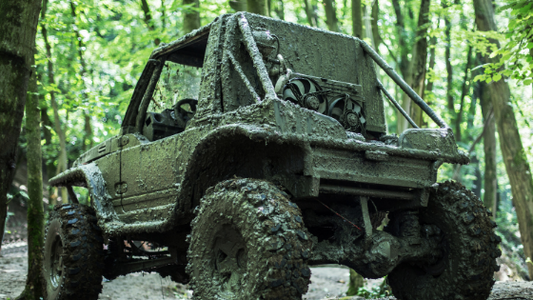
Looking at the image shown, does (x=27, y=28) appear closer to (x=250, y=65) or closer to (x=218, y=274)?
(x=250, y=65)

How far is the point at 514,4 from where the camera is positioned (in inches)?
209

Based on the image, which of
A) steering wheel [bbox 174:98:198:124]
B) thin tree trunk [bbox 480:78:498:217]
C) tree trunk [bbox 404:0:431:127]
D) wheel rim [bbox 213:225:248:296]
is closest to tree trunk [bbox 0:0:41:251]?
steering wheel [bbox 174:98:198:124]

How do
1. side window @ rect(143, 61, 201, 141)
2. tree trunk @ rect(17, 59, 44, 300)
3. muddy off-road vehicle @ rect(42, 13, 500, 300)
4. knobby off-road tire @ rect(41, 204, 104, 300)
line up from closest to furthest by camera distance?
muddy off-road vehicle @ rect(42, 13, 500, 300)
knobby off-road tire @ rect(41, 204, 104, 300)
side window @ rect(143, 61, 201, 141)
tree trunk @ rect(17, 59, 44, 300)

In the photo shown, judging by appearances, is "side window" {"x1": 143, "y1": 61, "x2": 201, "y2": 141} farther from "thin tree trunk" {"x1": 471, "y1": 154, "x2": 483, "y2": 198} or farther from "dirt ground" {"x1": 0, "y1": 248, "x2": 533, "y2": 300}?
"thin tree trunk" {"x1": 471, "y1": 154, "x2": 483, "y2": 198}

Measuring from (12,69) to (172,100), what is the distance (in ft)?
6.64

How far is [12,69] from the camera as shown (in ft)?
14.1

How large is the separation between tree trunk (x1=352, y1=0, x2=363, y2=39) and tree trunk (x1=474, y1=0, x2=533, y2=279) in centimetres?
277

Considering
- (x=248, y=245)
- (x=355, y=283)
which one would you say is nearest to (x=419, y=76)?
(x=355, y=283)

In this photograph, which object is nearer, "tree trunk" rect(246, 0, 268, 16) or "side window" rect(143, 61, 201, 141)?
"side window" rect(143, 61, 201, 141)

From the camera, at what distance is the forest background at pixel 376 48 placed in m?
9.44

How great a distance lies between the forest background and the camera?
9438mm

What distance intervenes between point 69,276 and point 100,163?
51.8 inches

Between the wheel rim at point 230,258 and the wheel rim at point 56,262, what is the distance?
280 cm

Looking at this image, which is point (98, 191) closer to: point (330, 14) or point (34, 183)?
point (34, 183)
